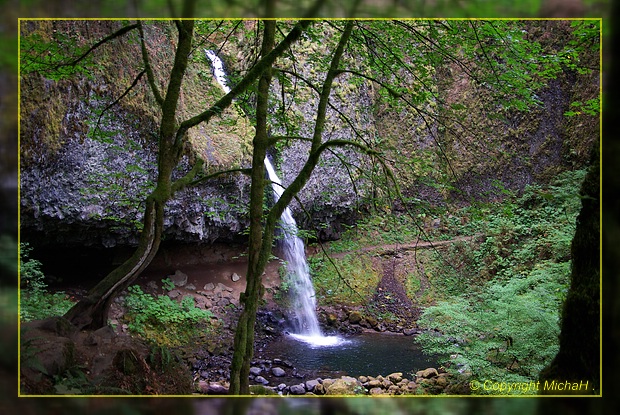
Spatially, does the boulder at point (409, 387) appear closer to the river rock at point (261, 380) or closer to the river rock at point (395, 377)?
the river rock at point (395, 377)

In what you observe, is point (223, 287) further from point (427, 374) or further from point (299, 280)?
point (427, 374)

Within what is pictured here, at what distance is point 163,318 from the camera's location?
6559mm

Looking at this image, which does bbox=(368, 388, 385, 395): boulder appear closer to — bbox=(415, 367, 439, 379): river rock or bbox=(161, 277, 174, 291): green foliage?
bbox=(415, 367, 439, 379): river rock

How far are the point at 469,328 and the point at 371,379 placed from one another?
1687 millimetres

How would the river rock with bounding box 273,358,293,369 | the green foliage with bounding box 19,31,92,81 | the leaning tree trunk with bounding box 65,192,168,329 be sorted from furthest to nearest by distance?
1. the river rock with bounding box 273,358,293,369
2. the leaning tree trunk with bounding box 65,192,168,329
3. the green foliage with bounding box 19,31,92,81

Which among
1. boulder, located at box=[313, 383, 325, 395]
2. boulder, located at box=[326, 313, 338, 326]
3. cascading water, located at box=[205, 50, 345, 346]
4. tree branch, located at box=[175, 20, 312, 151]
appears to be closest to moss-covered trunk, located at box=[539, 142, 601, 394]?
tree branch, located at box=[175, 20, 312, 151]

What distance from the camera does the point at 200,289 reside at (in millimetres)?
7984

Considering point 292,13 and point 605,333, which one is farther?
point 292,13

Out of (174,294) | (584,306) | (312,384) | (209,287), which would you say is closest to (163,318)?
(174,294)

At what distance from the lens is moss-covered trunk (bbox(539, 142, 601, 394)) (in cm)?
91

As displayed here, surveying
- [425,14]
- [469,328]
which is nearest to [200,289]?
[469,328]

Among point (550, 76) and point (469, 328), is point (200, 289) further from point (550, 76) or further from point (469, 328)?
point (550, 76)

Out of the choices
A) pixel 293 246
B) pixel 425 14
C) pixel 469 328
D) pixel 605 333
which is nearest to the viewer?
pixel 605 333

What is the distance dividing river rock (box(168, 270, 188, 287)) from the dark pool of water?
2310 mm
